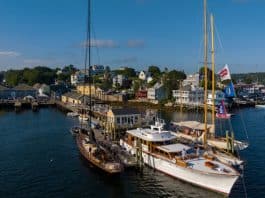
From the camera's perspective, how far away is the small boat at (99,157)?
32.8 metres

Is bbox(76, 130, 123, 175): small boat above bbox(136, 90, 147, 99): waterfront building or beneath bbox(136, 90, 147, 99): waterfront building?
beneath

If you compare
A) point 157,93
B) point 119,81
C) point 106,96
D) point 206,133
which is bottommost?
point 206,133

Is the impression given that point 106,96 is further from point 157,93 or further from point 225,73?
point 225,73

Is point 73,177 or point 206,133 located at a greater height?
point 206,133

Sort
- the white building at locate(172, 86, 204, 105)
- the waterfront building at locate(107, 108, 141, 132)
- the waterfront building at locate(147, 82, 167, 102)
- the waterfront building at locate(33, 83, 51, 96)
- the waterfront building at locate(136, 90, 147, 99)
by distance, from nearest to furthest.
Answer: the waterfront building at locate(107, 108, 141, 132)
the white building at locate(172, 86, 204, 105)
the waterfront building at locate(147, 82, 167, 102)
the waterfront building at locate(136, 90, 147, 99)
the waterfront building at locate(33, 83, 51, 96)

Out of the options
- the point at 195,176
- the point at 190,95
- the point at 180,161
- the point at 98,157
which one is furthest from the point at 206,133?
the point at 190,95

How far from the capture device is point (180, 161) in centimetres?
3192

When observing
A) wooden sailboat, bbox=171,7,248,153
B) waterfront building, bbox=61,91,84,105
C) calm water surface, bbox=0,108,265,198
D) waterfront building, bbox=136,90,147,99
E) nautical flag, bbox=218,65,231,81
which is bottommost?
calm water surface, bbox=0,108,265,198

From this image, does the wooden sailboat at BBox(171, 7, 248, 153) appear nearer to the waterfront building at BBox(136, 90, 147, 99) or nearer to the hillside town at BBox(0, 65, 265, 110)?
the hillside town at BBox(0, 65, 265, 110)

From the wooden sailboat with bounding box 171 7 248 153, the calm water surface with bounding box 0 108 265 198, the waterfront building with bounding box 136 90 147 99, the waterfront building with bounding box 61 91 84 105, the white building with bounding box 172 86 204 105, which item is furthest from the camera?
the waterfront building with bounding box 136 90 147 99

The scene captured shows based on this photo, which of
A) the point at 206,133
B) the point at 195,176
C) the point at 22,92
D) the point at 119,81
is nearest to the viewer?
the point at 195,176

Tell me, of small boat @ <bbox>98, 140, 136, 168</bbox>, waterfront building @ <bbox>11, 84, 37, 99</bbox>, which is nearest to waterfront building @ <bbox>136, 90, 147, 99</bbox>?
waterfront building @ <bbox>11, 84, 37, 99</bbox>

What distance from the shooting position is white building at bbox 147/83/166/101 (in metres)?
121

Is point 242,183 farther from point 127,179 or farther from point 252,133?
point 252,133
